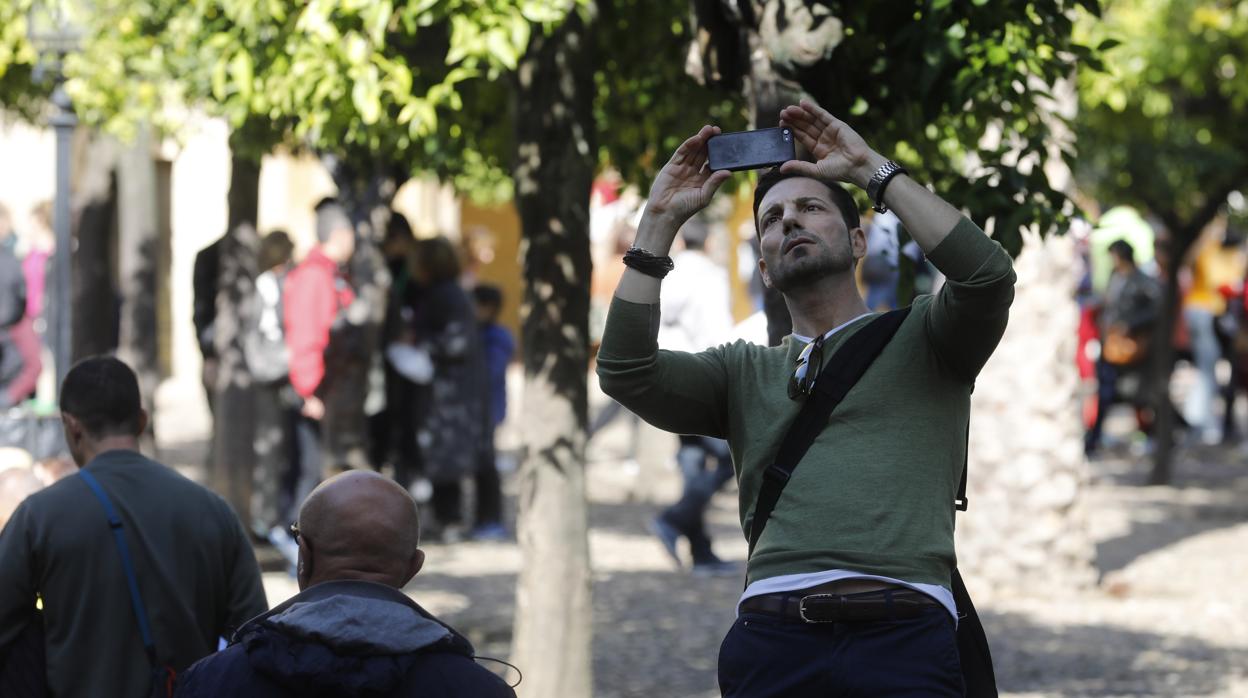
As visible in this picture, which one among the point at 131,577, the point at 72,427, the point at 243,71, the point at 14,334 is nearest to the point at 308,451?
the point at 14,334

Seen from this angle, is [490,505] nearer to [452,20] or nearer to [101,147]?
[101,147]

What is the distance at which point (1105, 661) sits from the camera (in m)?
8.68

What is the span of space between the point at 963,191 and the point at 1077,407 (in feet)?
18.4

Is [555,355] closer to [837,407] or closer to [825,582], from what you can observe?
[837,407]

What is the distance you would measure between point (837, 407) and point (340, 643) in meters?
1.15

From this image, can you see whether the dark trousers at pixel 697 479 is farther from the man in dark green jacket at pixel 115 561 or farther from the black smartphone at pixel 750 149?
the black smartphone at pixel 750 149

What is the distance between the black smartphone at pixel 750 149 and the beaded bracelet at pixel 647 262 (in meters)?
0.22

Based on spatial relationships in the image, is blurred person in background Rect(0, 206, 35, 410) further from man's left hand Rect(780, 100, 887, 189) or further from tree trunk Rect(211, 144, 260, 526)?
man's left hand Rect(780, 100, 887, 189)

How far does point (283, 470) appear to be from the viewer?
11211 mm

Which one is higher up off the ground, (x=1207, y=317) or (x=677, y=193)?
(x=677, y=193)

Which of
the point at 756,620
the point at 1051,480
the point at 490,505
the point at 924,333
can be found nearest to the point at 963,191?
the point at 924,333

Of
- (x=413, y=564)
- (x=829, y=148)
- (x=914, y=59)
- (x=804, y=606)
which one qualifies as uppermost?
(x=914, y=59)

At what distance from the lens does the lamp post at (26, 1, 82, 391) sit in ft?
28.9

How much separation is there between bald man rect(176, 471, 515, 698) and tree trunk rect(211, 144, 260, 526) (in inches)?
316
